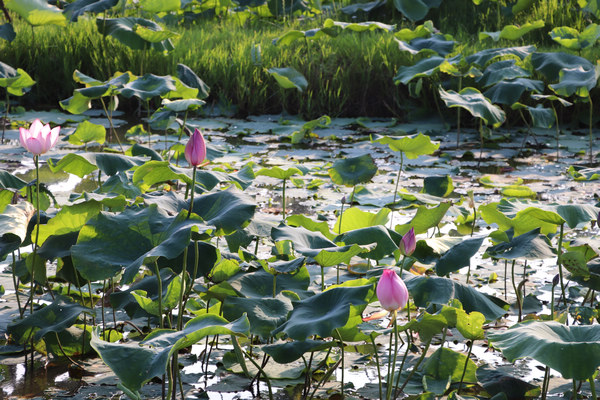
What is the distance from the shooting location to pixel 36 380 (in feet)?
5.25

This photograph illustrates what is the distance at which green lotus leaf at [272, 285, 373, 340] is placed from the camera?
1.22 metres

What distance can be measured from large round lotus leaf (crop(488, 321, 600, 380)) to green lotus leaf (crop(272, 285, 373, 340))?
0.26 m

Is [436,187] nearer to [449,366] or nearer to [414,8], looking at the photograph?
[449,366]

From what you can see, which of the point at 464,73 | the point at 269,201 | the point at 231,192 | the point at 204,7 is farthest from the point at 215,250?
the point at 204,7

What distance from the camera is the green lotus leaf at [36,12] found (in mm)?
4410

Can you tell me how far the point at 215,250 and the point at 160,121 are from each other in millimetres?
1625

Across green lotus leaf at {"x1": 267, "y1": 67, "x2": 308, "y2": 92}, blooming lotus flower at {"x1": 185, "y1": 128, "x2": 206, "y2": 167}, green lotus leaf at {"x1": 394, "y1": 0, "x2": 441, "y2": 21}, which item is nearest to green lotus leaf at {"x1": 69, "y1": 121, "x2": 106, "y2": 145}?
blooming lotus flower at {"x1": 185, "y1": 128, "x2": 206, "y2": 167}

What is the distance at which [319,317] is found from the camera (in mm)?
1309

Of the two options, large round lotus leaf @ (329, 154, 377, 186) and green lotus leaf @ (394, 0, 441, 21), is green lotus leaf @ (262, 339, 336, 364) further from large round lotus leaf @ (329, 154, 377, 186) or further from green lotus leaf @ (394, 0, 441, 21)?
green lotus leaf @ (394, 0, 441, 21)

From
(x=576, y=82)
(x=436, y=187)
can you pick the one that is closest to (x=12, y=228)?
(x=436, y=187)

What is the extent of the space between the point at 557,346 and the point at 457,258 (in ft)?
1.61

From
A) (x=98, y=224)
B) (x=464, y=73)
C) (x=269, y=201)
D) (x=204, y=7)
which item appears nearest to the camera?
(x=98, y=224)

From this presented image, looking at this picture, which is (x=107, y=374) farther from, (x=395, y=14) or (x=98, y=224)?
(x=395, y=14)

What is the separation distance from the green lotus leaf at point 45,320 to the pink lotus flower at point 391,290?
2.24 feet
